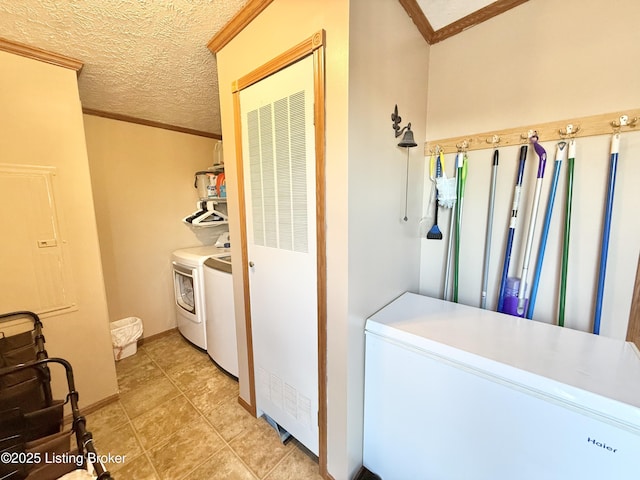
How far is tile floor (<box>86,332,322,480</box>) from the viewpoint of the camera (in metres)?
1.39

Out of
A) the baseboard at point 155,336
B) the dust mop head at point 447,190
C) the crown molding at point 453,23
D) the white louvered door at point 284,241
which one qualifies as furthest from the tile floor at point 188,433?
the crown molding at point 453,23

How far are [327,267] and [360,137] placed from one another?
0.58 meters

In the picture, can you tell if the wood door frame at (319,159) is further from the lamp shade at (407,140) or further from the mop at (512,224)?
the mop at (512,224)

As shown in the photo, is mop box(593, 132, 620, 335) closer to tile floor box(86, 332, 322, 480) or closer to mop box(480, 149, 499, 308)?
mop box(480, 149, 499, 308)

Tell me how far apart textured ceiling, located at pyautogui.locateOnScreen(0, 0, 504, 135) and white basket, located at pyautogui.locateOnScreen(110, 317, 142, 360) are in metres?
2.05

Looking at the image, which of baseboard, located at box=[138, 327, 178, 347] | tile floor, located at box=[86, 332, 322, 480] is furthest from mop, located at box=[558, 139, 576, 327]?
baseboard, located at box=[138, 327, 178, 347]

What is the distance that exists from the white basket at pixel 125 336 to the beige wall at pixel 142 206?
0.10 metres

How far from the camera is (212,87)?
6.59 ft

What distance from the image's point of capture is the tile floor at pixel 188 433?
54.8 inches

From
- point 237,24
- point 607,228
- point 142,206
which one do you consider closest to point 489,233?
point 607,228

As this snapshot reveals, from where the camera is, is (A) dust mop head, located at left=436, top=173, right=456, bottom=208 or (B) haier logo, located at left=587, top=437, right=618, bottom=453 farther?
(A) dust mop head, located at left=436, top=173, right=456, bottom=208

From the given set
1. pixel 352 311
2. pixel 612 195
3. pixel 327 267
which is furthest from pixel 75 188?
pixel 612 195

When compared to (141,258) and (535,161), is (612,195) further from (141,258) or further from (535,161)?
(141,258)

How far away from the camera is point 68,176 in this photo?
5.47ft
